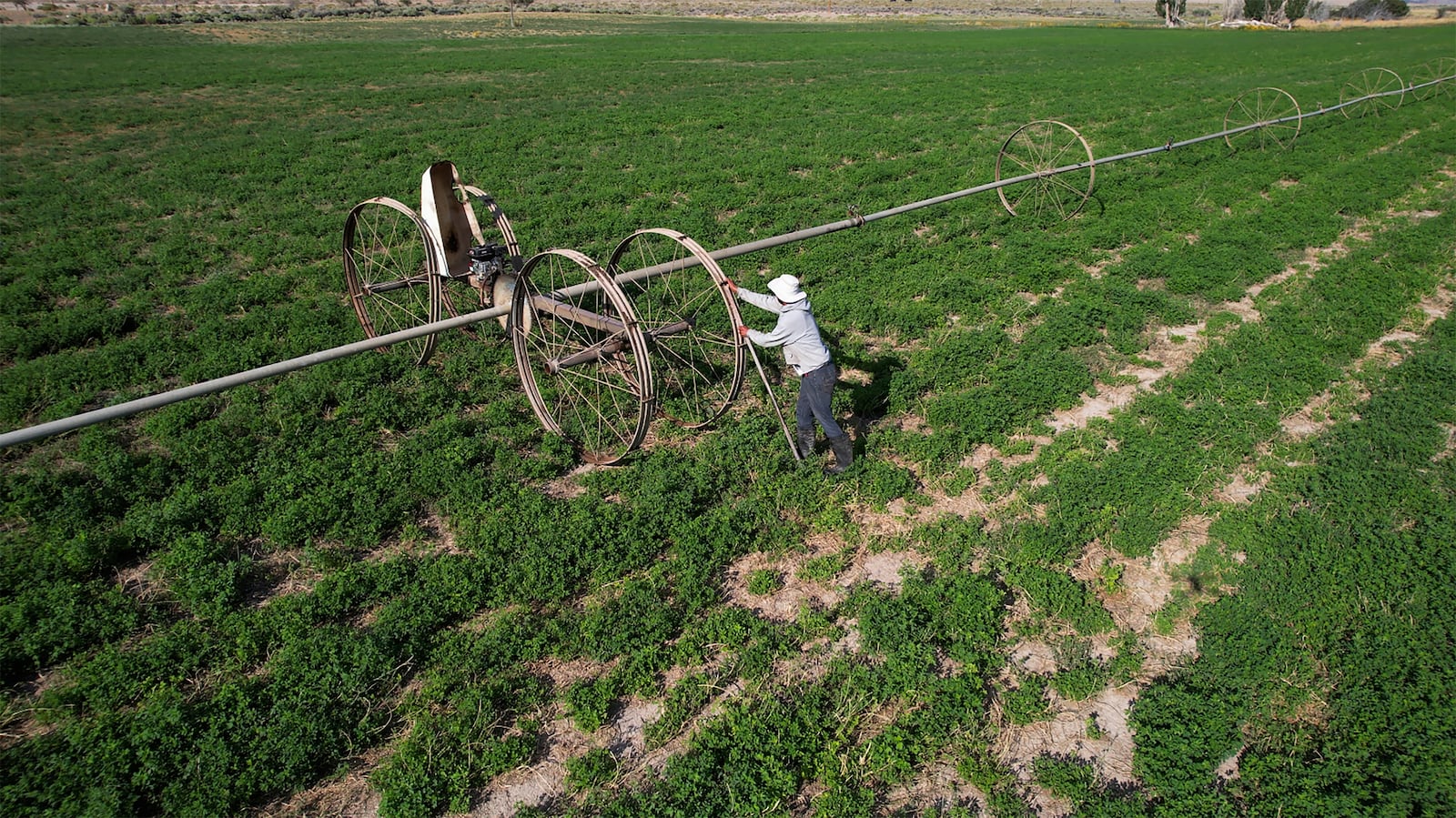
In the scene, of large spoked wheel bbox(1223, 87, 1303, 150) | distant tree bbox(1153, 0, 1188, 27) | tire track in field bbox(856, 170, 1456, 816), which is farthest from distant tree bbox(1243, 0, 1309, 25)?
tire track in field bbox(856, 170, 1456, 816)

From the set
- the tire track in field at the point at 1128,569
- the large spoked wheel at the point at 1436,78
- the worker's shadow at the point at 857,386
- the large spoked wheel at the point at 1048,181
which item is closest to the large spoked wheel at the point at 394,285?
the worker's shadow at the point at 857,386

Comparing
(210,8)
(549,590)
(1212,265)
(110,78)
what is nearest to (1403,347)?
(1212,265)

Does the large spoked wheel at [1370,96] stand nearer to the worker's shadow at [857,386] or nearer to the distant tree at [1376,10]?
the worker's shadow at [857,386]

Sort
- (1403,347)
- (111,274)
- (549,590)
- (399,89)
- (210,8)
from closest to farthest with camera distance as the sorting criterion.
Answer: (549,590)
(1403,347)
(111,274)
(399,89)
(210,8)

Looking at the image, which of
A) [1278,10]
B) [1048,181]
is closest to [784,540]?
[1048,181]

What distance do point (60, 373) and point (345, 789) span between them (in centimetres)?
723

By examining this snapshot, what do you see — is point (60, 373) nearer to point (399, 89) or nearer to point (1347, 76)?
point (399, 89)

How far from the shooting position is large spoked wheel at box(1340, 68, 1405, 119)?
21594mm

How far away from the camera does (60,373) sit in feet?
28.1

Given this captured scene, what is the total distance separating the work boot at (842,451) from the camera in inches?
278

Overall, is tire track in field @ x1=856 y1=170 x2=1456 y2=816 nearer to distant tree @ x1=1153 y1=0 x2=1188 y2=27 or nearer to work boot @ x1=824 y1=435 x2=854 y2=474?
work boot @ x1=824 y1=435 x2=854 y2=474

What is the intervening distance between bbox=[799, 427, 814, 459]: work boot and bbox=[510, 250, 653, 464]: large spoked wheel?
1.58 metres

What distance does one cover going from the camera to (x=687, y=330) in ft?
28.0

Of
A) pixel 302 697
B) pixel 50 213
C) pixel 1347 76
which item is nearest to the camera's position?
pixel 302 697
